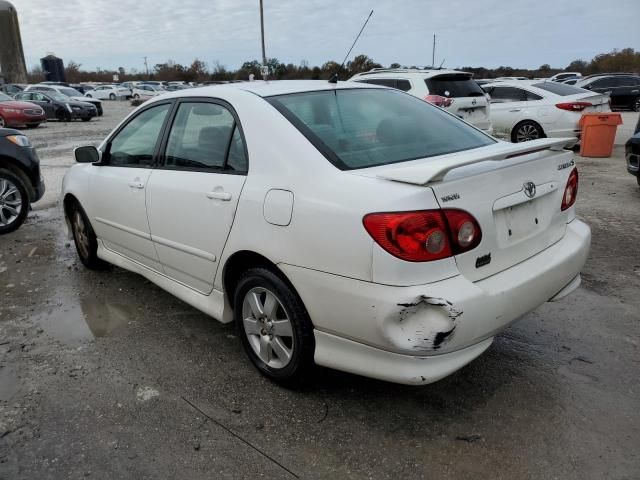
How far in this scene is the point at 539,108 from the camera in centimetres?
1126

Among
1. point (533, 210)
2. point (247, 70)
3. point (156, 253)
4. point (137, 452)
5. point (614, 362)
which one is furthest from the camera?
point (247, 70)

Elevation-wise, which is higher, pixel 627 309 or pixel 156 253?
pixel 156 253

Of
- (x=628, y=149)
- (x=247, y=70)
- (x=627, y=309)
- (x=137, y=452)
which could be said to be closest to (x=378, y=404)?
(x=137, y=452)

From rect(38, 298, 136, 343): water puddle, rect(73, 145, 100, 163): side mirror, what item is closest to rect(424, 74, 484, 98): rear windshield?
rect(73, 145, 100, 163): side mirror

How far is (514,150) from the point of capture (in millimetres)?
2590

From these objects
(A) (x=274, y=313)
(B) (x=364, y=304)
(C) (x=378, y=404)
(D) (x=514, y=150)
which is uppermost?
(D) (x=514, y=150)

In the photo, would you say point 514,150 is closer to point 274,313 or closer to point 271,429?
point 274,313

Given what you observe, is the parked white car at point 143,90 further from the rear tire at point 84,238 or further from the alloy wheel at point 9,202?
the rear tire at point 84,238

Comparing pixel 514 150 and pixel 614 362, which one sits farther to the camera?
pixel 614 362

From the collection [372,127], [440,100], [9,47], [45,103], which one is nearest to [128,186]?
[372,127]

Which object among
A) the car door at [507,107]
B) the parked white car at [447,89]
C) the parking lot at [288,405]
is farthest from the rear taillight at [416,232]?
the car door at [507,107]

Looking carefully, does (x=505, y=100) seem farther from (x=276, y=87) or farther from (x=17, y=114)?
(x=17, y=114)

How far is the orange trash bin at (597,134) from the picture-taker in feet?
35.1

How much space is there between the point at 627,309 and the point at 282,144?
2883 millimetres
